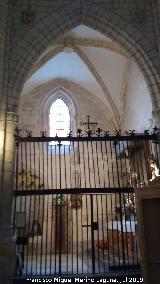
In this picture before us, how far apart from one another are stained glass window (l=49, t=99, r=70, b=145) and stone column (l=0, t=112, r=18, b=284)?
6608 mm

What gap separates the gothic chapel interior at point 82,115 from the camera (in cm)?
662

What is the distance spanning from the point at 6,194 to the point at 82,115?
830cm

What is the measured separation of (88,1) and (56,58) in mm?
4081

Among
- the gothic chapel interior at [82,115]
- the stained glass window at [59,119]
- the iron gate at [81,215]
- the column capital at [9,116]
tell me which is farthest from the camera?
the stained glass window at [59,119]

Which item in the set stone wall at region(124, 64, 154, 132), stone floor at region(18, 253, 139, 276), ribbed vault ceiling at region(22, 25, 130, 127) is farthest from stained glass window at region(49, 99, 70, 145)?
stone floor at region(18, 253, 139, 276)

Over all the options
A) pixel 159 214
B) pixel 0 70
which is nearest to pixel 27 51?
pixel 0 70

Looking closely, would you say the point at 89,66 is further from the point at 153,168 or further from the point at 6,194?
the point at 6,194

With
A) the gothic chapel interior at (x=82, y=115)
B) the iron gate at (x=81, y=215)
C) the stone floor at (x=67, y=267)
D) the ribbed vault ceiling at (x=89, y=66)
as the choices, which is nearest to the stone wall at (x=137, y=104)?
the gothic chapel interior at (x=82, y=115)

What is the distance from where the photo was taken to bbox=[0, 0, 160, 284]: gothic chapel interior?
6.62 m

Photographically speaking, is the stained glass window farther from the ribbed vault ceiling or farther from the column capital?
the column capital

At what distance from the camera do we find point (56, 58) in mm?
12961

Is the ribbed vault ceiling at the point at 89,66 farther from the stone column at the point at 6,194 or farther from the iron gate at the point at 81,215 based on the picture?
the stone column at the point at 6,194

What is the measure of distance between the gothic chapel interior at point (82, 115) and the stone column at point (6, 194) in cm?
2

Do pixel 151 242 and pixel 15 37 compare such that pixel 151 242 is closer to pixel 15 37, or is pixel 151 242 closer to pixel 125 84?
pixel 15 37
